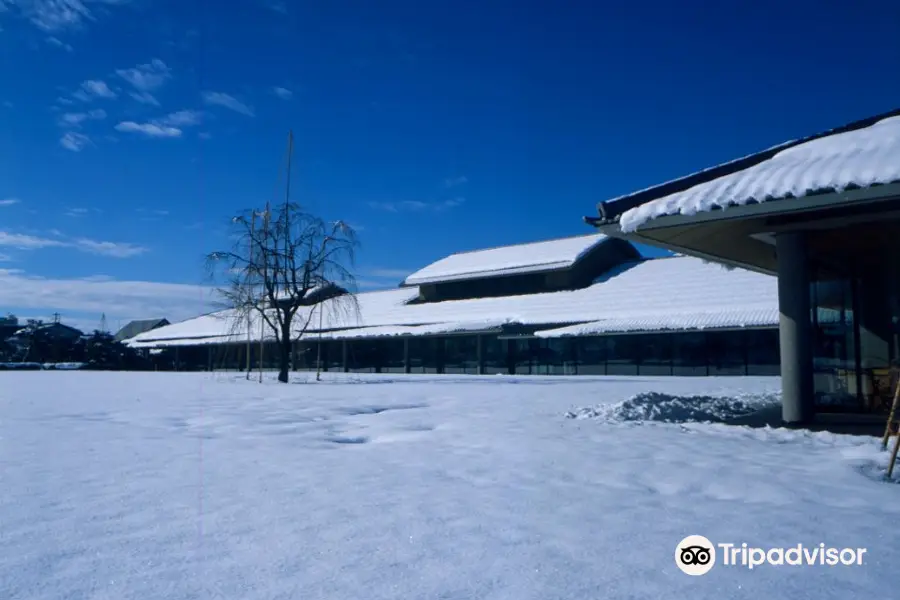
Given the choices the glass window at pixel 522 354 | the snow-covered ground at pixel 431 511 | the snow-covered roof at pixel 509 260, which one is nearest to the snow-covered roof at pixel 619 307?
the glass window at pixel 522 354

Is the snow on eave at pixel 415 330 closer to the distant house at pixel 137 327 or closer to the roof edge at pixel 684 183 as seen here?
the roof edge at pixel 684 183

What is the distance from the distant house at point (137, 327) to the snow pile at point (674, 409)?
80.6 meters

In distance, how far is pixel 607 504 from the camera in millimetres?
4496

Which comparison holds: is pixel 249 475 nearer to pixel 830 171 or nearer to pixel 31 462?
pixel 31 462

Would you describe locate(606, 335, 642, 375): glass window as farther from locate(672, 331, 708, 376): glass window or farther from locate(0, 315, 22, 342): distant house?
locate(0, 315, 22, 342): distant house

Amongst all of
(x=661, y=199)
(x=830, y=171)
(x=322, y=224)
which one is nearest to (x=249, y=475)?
(x=661, y=199)

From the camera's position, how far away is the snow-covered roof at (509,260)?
1490 inches

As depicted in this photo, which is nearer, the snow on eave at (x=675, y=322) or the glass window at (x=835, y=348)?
the glass window at (x=835, y=348)

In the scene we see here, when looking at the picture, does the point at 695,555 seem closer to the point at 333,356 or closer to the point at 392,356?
the point at 392,356

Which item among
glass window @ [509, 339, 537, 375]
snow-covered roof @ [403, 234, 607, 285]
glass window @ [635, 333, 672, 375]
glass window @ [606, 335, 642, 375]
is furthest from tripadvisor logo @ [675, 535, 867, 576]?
snow-covered roof @ [403, 234, 607, 285]

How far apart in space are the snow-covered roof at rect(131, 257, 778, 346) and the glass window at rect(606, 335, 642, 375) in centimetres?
86

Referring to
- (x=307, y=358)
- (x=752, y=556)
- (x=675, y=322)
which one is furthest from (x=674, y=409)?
(x=307, y=358)

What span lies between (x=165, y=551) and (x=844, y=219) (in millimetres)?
7828

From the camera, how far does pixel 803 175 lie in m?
7.46
